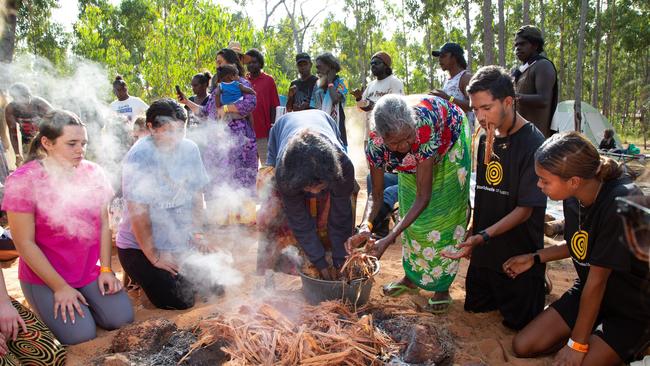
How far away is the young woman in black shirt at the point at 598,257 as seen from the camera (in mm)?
2293

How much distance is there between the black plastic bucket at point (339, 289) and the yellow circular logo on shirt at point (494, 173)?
0.98 metres

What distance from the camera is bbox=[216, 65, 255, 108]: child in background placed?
204 inches

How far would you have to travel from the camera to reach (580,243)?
2.56 meters

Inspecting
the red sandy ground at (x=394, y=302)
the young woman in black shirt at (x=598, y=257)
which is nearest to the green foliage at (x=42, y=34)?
the red sandy ground at (x=394, y=302)

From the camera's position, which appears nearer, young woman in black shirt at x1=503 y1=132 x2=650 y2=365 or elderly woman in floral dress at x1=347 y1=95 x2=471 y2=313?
young woman in black shirt at x1=503 y1=132 x2=650 y2=365

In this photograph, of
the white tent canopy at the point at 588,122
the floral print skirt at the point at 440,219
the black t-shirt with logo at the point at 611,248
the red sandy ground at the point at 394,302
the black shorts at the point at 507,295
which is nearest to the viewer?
the black t-shirt with logo at the point at 611,248

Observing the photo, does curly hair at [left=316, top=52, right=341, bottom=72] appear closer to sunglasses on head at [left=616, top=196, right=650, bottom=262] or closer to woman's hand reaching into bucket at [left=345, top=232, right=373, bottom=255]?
woman's hand reaching into bucket at [left=345, top=232, right=373, bottom=255]

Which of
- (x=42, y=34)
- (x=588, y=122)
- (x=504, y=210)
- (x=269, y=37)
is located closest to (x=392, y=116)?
(x=504, y=210)

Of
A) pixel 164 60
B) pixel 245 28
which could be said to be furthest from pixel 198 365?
pixel 245 28

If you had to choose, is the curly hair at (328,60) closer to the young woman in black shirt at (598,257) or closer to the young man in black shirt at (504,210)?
the young man in black shirt at (504,210)

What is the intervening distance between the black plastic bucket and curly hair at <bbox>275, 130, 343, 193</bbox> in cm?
63

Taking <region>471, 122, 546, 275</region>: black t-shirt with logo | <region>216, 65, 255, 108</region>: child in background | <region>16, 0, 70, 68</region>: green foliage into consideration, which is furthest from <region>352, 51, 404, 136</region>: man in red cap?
<region>16, 0, 70, 68</region>: green foliage

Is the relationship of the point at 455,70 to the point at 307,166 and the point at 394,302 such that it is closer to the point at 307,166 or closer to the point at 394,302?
the point at 394,302

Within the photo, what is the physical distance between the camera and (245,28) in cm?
1073
